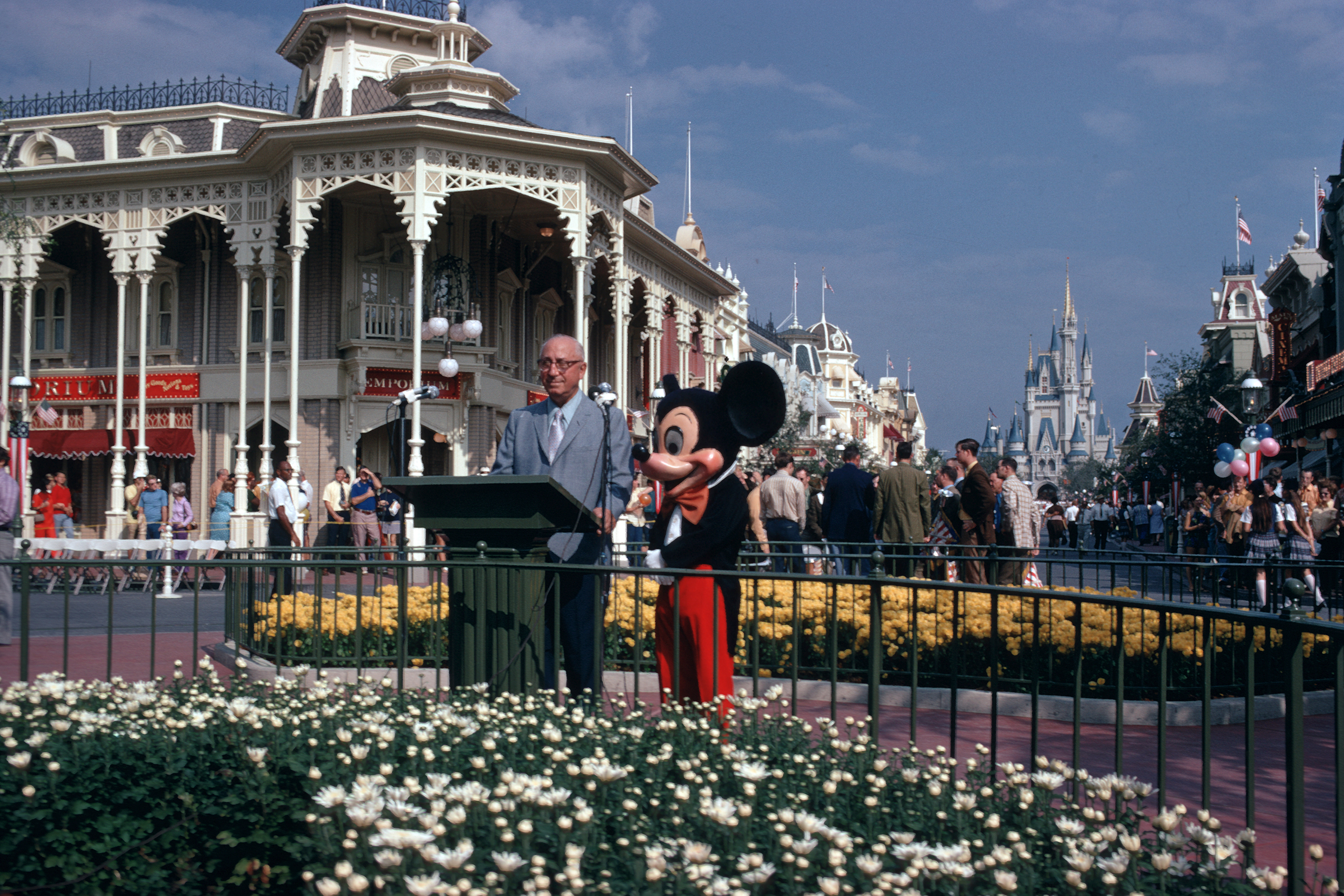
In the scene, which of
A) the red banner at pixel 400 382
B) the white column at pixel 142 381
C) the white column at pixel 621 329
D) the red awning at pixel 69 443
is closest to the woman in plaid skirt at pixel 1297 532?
the white column at pixel 621 329

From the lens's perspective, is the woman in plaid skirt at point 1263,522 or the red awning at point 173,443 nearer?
the woman in plaid skirt at point 1263,522

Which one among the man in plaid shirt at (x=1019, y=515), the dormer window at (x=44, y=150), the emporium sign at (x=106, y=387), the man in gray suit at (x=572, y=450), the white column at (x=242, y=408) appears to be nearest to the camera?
the man in gray suit at (x=572, y=450)

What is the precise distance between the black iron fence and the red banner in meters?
11.8

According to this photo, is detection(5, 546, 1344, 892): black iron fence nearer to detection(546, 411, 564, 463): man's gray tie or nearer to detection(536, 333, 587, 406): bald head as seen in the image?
detection(546, 411, 564, 463): man's gray tie

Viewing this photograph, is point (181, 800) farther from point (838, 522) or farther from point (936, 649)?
point (838, 522)

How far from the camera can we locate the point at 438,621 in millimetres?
5480

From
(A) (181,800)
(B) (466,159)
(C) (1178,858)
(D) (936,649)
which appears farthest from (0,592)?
(B) (466,159)

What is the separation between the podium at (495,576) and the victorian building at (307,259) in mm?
15231

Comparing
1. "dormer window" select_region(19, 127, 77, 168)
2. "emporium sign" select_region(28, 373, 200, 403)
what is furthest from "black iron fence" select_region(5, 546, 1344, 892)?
"dormer window" select_region(19, 127, 77, 168)

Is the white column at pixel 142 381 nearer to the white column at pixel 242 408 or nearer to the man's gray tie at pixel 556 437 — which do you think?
the white column at pixel 242 408

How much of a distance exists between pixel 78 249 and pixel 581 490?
2532 cm

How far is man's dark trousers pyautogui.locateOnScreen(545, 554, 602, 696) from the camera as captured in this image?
5.08m

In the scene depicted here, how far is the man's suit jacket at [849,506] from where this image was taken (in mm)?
13680

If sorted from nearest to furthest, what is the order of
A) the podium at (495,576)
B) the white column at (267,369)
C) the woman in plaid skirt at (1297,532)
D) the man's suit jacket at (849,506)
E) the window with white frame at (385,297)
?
the podium at (495,576) → the man's suit jacket at (849,506) → the woman in plaid skirt at (1297,532) → the white column at (267,369) → the window with white frame at (385,297)
